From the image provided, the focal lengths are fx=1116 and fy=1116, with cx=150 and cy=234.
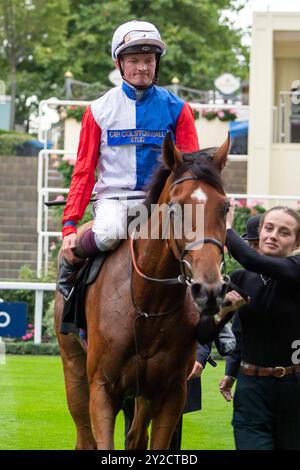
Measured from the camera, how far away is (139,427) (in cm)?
594

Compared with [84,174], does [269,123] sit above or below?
above

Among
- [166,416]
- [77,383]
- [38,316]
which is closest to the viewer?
[166,416]

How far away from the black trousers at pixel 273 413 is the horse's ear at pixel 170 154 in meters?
1.18

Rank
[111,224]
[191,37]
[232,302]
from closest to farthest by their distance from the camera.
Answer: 1. [232,302]
2. [111,224]
3. [191,37]

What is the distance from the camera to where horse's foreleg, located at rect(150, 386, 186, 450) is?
217 inches

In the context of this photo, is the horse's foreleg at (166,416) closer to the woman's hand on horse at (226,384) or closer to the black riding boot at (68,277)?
the woman's hand on horse at (226,384)

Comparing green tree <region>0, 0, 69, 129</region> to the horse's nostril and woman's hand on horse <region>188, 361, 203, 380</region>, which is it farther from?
the horse's nostril

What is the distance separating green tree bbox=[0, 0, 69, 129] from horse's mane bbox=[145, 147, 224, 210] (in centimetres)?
2899

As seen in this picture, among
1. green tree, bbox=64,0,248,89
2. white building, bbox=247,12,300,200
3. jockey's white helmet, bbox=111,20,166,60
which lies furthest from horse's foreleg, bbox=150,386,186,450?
green tree, bbox=64,0,248,89

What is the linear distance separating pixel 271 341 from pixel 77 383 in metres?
1.69

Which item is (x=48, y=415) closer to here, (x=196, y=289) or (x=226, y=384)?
(x=226, y=384)

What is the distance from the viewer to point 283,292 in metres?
5.60

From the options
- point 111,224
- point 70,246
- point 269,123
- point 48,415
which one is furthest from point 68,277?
point 269,123

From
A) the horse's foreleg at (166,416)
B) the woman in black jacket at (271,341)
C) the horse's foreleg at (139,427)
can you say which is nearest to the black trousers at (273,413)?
the woman in black jacket at (271,341)
